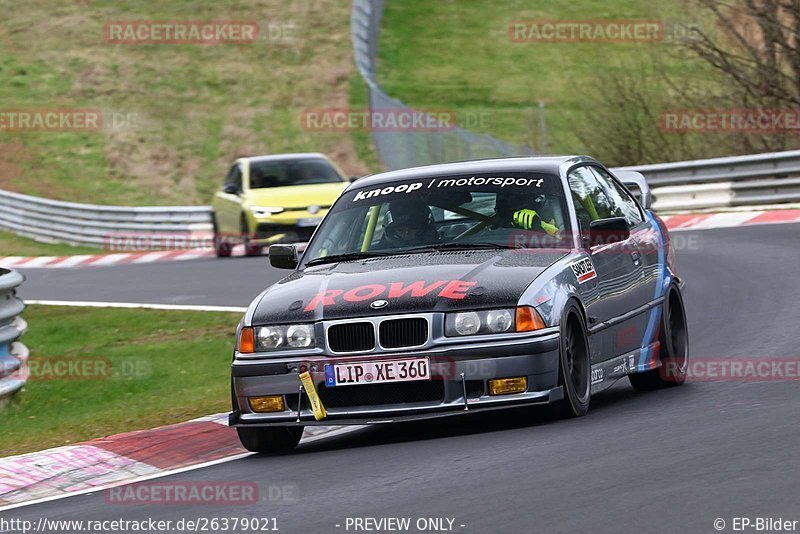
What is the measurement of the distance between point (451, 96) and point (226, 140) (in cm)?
720

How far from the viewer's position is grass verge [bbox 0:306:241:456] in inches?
402

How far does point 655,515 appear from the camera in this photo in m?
5.68

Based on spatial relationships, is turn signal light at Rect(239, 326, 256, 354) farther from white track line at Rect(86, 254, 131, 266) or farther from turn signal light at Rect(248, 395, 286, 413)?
white track line at Rect(86, 254, 131, 266)

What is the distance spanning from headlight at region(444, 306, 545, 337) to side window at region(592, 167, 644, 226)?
2.27m

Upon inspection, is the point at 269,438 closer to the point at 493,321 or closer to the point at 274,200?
the point at 493,321

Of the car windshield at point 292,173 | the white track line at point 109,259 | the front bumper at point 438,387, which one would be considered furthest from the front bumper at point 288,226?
the front bumper at point 438,387

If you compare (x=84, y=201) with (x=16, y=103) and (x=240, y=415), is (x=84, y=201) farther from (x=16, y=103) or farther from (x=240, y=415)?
(x=240, y=415)

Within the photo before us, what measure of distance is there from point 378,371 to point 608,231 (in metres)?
1.92

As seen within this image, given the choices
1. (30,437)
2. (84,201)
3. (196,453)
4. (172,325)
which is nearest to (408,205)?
(196,453)

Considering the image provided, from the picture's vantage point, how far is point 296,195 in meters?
22.9

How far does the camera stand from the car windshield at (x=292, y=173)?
23531 mm

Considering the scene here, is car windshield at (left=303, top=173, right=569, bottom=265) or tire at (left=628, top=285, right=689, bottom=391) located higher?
car windshield at (left=303, top=173, right=569, bottom=265)

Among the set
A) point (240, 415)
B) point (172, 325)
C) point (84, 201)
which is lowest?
point (84, 201)

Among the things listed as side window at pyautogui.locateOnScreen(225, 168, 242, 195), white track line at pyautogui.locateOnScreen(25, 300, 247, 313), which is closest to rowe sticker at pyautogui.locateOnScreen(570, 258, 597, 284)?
white track line at pyautogui.locateOnScreen(25, 300, 247, 313)
